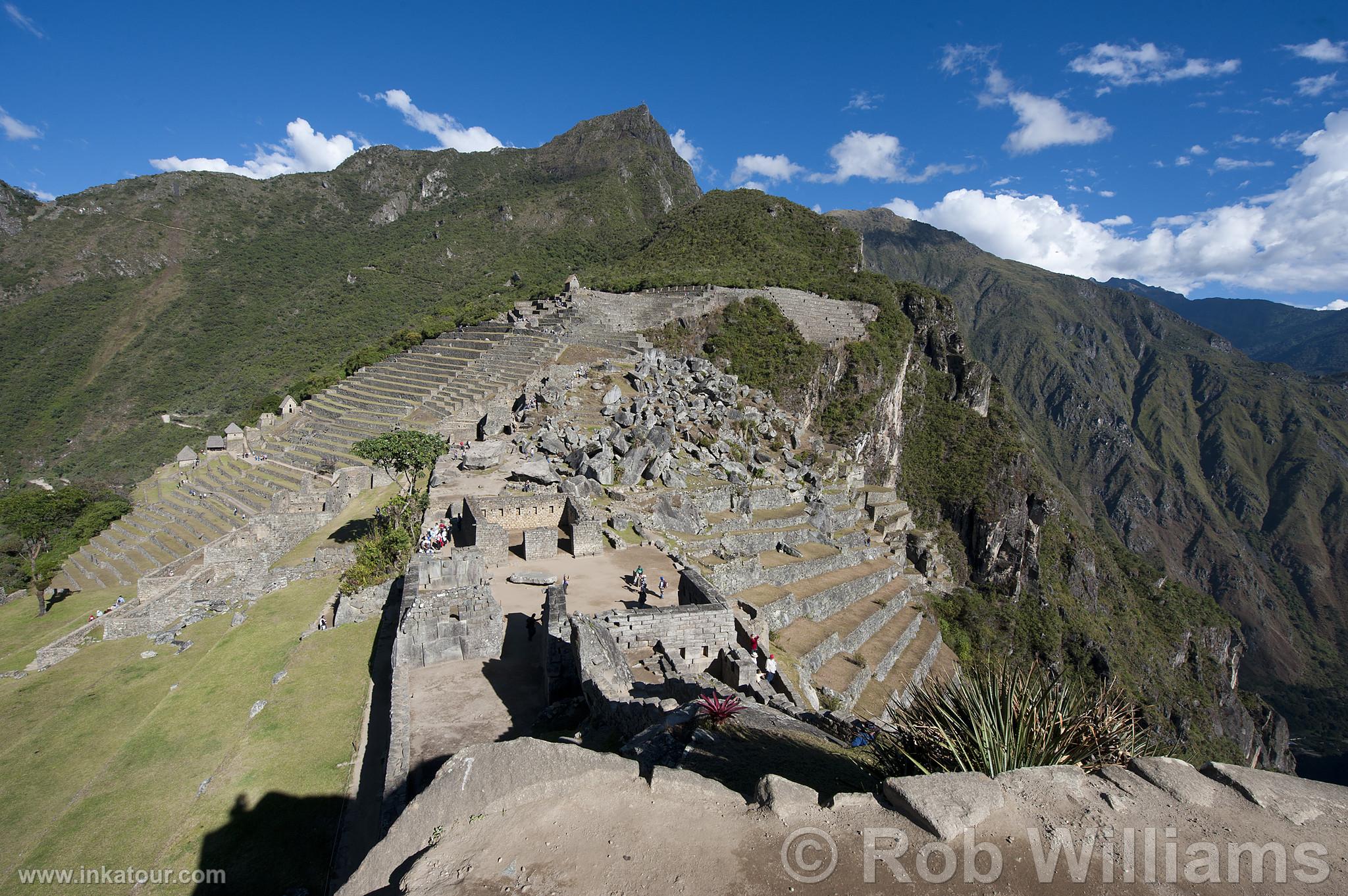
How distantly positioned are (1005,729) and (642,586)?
958cm

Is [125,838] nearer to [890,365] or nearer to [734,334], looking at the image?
[734,334]

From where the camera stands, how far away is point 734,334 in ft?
146

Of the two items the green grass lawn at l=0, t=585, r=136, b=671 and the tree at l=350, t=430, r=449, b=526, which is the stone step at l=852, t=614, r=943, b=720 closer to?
the tree at l=350, t=430, r=449, b=526

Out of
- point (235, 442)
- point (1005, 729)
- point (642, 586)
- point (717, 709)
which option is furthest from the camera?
point (235, 442)

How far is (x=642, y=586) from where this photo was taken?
13.7 m

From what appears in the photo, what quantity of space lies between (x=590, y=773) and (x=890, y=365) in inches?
2027

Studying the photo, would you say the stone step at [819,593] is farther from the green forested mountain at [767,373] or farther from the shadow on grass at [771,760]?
the shadow on grass at [771,760]

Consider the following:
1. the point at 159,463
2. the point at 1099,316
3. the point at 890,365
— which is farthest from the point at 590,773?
the point at 1099,316

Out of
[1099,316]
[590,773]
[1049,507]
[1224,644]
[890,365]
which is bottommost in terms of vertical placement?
[1224,644]

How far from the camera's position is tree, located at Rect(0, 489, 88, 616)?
101ft

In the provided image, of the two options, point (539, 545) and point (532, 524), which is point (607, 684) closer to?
point (539, 545)

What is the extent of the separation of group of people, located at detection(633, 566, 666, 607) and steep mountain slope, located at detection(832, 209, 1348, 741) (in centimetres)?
11616

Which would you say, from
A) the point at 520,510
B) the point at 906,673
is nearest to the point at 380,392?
the point at 520,510

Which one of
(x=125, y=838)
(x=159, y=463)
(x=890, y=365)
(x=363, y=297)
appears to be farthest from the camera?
(x=363, y=297)
